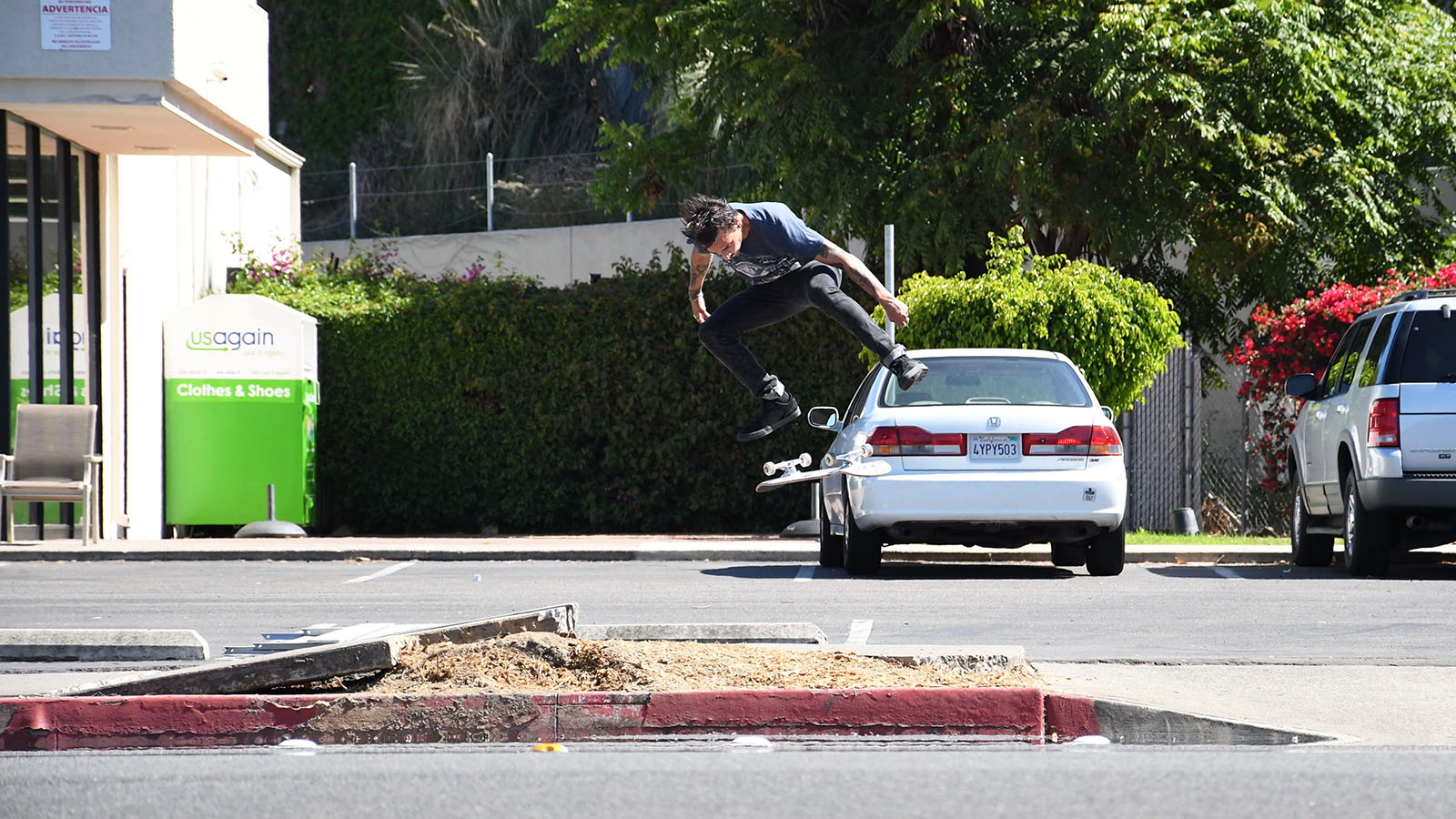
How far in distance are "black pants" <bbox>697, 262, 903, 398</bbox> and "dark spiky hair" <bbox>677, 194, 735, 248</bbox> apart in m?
0.85

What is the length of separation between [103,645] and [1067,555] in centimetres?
867

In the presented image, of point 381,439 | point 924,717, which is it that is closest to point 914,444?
point 924,717

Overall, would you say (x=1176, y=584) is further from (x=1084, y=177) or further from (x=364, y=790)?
(x=364, y=790)

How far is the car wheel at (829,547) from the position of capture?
14.2 metres

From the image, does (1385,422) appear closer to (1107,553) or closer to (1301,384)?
(1301,384)

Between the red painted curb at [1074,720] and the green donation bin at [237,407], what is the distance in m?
13.2

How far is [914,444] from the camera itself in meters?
12.5

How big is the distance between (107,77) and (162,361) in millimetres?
4060

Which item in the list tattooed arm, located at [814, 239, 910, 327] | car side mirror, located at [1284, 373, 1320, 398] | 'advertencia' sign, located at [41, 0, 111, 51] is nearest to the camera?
tattooed arm, located at [814, 239, 910, 327]

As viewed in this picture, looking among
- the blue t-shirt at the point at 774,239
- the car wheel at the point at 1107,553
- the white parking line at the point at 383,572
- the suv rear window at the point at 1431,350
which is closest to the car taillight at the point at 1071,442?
the car wheel at the point at 1107,553

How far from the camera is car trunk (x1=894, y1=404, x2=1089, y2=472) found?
1242 cm

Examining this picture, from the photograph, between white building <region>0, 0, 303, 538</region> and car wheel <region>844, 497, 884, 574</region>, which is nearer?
car wheel <region>844, 497, 884, 574</region>

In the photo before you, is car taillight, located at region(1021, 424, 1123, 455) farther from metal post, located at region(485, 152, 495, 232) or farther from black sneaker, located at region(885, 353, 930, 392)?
metal post, located at region(485, 152, 495, 232)

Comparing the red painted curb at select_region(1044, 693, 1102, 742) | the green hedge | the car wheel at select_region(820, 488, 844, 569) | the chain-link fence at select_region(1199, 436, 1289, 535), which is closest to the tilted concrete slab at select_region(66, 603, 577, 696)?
the red painted curb at select_region(1044, 693, 1102, 742)
